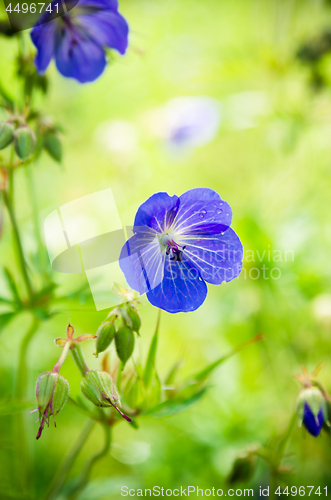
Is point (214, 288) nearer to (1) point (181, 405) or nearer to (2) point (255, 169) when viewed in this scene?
(2) point (255, 169)

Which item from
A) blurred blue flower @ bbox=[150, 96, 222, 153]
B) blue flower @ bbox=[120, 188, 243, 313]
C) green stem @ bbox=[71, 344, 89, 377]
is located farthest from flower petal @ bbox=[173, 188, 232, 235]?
blurred blue flower @ bbox=[150, 96, 222, 153]

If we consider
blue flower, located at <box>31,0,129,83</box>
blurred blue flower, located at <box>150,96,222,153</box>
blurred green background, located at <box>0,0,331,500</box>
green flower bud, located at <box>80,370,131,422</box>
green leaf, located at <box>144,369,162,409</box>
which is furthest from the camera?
blurred blue flower, located at <box>150,96,222,153</box>

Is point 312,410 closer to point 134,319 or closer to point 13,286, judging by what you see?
point 134,319

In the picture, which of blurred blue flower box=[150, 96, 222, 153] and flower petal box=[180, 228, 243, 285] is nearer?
flower petal box=[180, 228, 243, 285]

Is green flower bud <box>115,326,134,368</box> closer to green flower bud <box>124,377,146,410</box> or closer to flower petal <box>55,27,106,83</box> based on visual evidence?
green flower bud <box>124,377,146,410</box>

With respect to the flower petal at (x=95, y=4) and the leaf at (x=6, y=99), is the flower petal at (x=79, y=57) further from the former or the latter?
the leaf at (x=6, y=99)

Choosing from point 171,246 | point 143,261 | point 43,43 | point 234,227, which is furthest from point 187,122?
point 143,261

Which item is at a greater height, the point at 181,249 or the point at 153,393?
the point at 181,249
